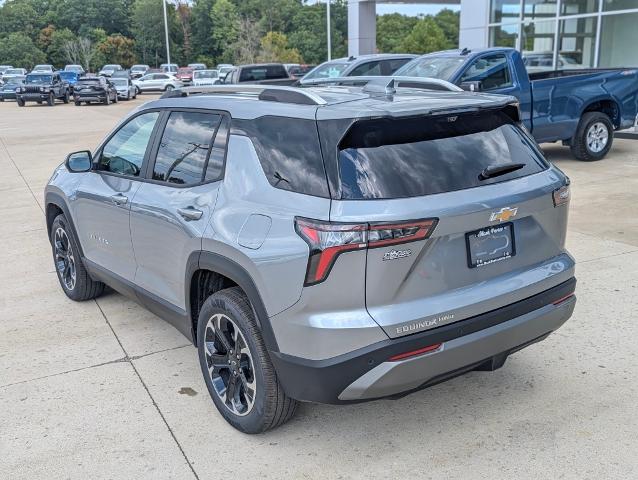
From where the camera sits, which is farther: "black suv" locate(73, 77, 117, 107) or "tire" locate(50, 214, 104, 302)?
"black suv" locate(73, 77, 117, 107)

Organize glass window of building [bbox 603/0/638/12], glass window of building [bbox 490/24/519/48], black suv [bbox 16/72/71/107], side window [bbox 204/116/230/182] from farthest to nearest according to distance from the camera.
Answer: black suv [bbox 16/72/71/107]
glass window of building [bbox 490/24/519/48]
glass window of building [bbox 603/0/638/12]
side window [bbox 204/116/230/182]

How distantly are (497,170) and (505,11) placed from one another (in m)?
20.0

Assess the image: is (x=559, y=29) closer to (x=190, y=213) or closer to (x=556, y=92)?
(x=556, y=92)

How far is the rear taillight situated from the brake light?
888 millimetres

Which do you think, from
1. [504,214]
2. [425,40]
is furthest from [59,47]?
[504,214]

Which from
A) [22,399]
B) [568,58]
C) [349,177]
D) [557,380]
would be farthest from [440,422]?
[568,58]

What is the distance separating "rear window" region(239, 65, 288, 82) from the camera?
19.9 meters

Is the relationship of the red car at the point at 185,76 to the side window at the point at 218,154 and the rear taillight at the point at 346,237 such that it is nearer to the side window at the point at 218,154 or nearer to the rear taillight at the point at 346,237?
the side window at the point at 218,154

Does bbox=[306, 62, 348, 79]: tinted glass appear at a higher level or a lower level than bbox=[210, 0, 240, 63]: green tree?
lower

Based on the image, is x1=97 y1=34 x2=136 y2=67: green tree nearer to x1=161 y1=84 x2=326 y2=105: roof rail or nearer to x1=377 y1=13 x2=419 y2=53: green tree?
x1=377 y1=13 x2=419 y2=53: green tree

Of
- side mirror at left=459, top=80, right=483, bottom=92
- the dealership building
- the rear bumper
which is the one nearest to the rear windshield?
the rear bumper

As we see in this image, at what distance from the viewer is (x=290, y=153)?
303 cm

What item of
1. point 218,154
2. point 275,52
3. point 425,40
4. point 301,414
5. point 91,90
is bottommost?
point 91,90

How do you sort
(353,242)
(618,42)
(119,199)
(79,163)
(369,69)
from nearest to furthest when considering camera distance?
(353,242), (119,199), (79,163), (369,69), (618,42)
